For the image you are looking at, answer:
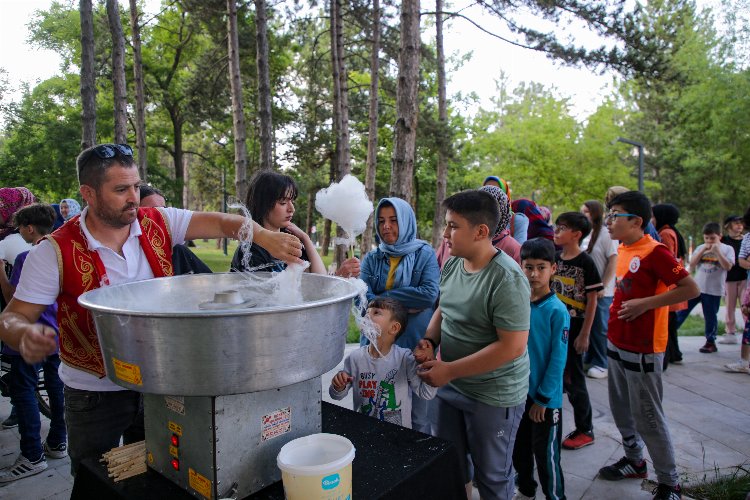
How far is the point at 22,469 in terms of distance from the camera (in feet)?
10.1

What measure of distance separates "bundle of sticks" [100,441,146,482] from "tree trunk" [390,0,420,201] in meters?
4.33

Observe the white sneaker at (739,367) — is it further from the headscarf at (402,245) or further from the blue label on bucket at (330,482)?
the blue label on bucket at (330,482)

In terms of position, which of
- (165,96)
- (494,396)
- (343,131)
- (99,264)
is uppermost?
(165,96)

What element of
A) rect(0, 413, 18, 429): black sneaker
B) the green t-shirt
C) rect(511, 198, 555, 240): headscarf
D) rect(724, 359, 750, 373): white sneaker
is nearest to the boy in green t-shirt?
the green t-shirt

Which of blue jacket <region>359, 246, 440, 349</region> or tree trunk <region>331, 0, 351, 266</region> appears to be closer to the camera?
blue jacket <region>359, 246, 440, 349</region>

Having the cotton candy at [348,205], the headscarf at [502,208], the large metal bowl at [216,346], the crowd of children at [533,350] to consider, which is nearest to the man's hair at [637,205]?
the crowd of children at [533,350]

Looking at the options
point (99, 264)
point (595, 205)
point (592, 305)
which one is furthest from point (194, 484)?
point (595, 205)

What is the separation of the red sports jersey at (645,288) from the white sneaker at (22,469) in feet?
12.3

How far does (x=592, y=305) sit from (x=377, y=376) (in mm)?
2047

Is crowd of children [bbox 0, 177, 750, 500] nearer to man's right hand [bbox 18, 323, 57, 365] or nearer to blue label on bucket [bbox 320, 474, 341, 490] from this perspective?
blue label on bucket [bbox 320, 474, 341, 490]

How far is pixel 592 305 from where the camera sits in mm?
3535

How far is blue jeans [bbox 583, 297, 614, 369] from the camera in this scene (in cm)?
463

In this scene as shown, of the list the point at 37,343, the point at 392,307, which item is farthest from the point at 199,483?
the point at 392,307

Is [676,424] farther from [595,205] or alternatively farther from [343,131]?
[343,131]
